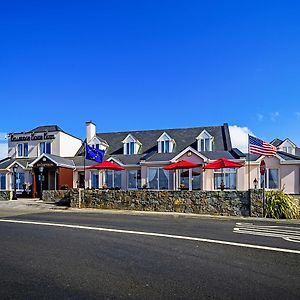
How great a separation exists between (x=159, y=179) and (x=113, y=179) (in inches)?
215

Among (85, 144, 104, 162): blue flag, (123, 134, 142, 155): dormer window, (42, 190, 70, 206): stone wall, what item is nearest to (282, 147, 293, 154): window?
(123, 134, 142, 155): dormer window

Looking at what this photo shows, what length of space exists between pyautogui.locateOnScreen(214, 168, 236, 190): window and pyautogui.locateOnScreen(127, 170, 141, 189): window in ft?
26.0

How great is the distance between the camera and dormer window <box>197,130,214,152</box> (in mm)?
35688

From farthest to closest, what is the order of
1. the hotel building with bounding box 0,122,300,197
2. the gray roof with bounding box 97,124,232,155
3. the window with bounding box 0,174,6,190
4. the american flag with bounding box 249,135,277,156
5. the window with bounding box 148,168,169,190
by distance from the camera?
the window with bounding box 0,174,6,190 < the gray roof with bounding box 97,124,232,155 < the window with bounding box 148,168,169,190 < the hotel building with bounding box 0,122,300,197 < the american flag with bounding box 249,135,277,156

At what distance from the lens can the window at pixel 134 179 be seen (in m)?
34.5

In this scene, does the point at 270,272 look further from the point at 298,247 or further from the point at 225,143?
the point at 225,143

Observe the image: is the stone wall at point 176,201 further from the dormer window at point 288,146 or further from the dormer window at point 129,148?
the dormer window at point 288,146

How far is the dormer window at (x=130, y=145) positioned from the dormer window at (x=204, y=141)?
7435 millimetres

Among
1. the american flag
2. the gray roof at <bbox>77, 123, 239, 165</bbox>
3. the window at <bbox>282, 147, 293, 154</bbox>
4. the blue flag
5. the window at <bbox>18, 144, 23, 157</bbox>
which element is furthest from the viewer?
the window at <bbox>18, 144, 23, 157</bbox>

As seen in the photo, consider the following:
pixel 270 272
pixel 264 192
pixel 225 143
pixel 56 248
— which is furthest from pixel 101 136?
pixel 270 272

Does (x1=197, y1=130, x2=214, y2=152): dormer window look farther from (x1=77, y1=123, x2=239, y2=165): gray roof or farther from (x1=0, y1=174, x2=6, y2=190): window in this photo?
(x1=0, y1=174, x2=6, y2=190): window

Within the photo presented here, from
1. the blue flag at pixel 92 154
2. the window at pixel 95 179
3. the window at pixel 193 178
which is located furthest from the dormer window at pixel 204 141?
the window at pixel 95 179

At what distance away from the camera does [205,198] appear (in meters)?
20.5

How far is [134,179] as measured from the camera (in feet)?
114
